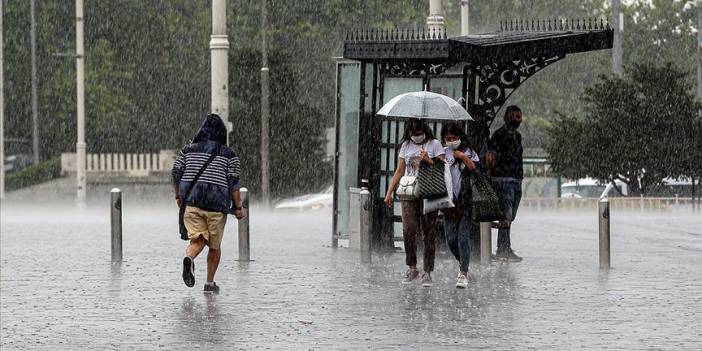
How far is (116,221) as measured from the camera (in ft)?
65.4

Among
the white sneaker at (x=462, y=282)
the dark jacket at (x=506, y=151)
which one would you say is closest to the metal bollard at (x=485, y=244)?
the dark jacket at (x=506, y=151)

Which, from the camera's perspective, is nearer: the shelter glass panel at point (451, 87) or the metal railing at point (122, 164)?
the shelter glass panel at point (451, 87)

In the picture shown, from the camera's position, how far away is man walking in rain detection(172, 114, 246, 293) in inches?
595

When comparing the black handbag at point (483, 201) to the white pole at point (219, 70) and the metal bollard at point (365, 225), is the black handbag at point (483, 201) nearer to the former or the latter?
the metal bollard at point (365, 225)

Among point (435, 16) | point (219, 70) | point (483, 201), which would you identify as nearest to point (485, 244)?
point (483, 201)

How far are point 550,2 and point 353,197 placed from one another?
8847 cm

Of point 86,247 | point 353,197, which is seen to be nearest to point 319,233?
point 86,247

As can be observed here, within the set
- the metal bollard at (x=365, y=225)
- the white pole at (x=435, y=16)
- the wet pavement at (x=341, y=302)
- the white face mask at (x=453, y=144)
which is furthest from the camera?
the white pole at (x=435, y=16)

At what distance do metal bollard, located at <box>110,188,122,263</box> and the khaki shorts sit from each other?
14.9 ft

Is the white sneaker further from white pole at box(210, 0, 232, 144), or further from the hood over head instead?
white pole at box(210, 0, 232, 144)

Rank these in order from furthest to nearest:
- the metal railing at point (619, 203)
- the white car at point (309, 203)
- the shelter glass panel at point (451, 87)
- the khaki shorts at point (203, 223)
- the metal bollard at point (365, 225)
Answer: the white car at point (309, 203), the metal railing at point (619, 203), the shelter glass panel at point (451, 87), the metal bollard at point (365, 225), the khaki shorts at point (203, 223)

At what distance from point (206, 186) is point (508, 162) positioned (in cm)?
497

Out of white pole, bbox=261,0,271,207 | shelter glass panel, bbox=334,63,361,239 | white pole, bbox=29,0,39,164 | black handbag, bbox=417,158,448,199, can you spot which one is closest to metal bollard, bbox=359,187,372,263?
shelter glass panel, bbox=334,63,361,239

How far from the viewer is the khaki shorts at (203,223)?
15.2 meters
